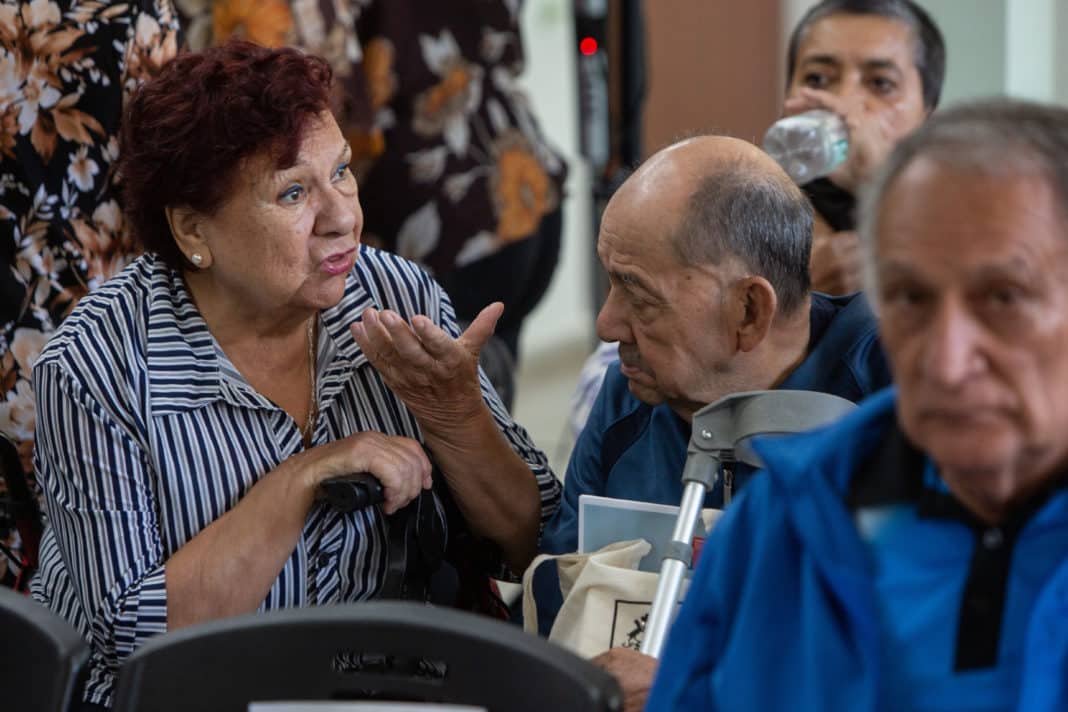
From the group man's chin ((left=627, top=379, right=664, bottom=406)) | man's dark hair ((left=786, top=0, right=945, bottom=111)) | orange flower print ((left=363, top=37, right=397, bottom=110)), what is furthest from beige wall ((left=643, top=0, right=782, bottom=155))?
man's chin ((left=627, top=379, right=664, bottom=406))

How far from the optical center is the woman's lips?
2307 millimetres

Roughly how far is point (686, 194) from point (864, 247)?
712 millimetres

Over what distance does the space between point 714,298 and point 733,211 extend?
0.12 meters

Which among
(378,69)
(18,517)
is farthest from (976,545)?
(378,69)

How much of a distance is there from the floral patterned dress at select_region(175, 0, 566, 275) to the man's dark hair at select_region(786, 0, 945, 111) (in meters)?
0.75

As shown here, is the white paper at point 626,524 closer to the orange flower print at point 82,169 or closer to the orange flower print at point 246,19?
the orange flower print at point 82,169

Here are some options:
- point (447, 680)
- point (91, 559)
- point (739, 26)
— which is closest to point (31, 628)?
point (447, 680)

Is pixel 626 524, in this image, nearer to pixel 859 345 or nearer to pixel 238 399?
pixel 859 345

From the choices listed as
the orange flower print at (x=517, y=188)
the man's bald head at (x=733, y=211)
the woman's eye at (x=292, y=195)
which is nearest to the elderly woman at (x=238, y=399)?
the woman's eye at (x=292, y=195)

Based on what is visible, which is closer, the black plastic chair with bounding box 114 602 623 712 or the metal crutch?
the black plastic chair with bounding box 114 602 623 712

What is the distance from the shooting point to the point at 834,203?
3088 millimetres

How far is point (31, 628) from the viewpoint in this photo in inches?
63.2

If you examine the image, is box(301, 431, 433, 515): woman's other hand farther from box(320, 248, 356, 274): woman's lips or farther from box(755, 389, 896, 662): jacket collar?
box(755, 389, 896, 662): jacket collar

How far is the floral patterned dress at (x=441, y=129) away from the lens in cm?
358
